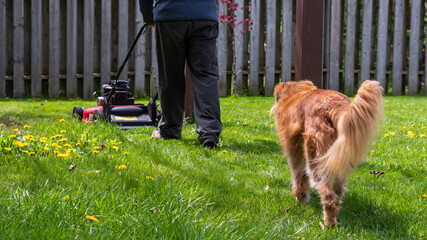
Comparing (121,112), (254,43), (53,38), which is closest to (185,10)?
(121,112)

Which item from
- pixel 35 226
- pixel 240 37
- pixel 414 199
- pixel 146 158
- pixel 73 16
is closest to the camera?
pixel 35 226

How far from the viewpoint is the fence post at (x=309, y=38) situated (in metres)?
3.87

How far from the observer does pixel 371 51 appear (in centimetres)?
1023

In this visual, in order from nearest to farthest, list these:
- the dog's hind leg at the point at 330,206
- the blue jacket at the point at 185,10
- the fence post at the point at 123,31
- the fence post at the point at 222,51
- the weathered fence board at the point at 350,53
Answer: the dog's hind leg at the point at 330,206 < the blue jacket at the point at 185,10 < the fence post at the point at 123,31 < the fence post at the point at 222,51 < the weathered fence board at the point at 350,53

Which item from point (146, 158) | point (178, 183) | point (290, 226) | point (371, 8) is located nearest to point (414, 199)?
point (290, 226)

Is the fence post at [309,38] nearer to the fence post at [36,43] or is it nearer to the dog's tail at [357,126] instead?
the dog's tail at [357,126]

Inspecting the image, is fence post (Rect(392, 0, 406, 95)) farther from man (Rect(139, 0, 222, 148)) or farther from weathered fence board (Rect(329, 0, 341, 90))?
man (Rect(139, 0, 222, 148))

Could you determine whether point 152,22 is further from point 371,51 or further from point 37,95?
point 371,51

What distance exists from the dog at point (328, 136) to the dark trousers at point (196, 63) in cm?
142

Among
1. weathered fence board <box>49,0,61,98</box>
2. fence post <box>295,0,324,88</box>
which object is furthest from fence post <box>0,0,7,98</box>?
fence post <box>295,0,324,88</box>

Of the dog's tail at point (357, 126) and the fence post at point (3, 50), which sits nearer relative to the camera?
the dog's tail at point (357, 126)

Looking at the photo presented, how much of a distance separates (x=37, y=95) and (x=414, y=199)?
22.4 ft

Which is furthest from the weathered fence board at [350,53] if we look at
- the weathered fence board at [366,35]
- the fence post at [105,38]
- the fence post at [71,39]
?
the fence post at [71,39]

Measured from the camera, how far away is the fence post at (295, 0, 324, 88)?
12.7ft
